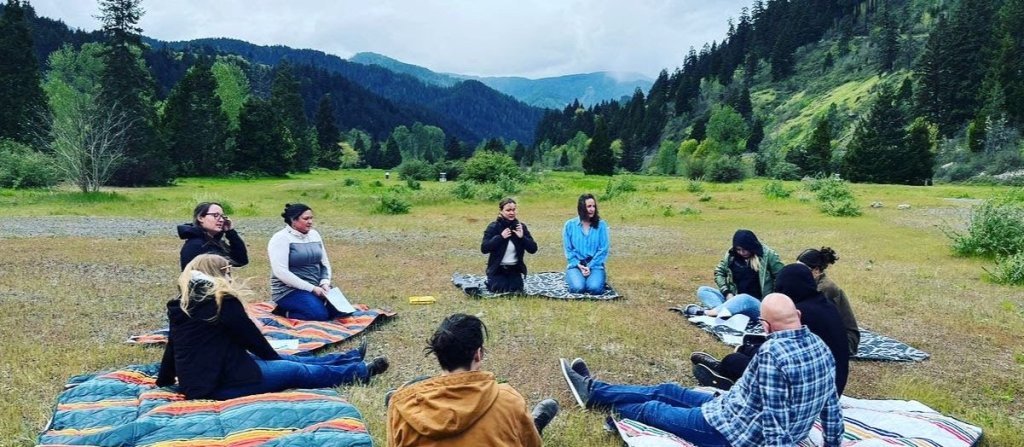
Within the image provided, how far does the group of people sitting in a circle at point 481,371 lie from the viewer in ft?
10.4

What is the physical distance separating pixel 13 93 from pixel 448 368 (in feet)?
174

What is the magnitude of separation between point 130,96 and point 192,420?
146 ft

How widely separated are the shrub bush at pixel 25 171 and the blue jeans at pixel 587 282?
31.8 m

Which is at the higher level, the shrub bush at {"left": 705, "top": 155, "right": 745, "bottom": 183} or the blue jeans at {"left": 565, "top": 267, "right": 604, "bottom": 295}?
the shrub bush at {"left": 705, "top": 155, "right": 745, "bottom": 183}

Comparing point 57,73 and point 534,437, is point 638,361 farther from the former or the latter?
point 57,73

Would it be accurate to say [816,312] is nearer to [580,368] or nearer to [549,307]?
[580,368]

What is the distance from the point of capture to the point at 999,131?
56281 mm

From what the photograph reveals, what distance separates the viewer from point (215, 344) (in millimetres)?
4926

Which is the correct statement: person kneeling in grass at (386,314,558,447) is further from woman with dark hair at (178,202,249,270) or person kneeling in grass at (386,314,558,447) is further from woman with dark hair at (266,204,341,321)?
woman with dark hair at (266,204,341,321)

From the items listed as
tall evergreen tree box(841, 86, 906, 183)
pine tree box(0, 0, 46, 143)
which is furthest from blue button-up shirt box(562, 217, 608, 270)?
tall evergreen tree box(841, 86, 906, 183)

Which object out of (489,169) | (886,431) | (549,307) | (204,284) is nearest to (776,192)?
(489,169)

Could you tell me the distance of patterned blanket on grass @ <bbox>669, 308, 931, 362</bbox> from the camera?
7.32 meters

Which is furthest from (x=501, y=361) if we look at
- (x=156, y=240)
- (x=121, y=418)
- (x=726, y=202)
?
(x=726, y=202)

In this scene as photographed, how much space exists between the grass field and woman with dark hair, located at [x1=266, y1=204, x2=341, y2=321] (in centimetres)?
89
